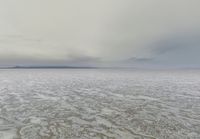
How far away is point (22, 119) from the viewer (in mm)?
9211

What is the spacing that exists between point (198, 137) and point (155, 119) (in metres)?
2.71

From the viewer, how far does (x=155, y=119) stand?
9.49 m

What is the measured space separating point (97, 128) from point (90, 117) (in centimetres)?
187

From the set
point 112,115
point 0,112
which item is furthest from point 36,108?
point 112,115

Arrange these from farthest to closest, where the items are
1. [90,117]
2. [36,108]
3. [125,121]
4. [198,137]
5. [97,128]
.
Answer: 1. [36,108]
2. [90,117]
3. [125,121]
4. [97,128]
5. [198,137]

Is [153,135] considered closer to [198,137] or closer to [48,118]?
[198,137]

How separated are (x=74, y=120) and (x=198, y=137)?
649cm

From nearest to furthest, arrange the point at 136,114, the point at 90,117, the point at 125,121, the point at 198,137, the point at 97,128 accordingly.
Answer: the point at 198,137
the point at 97,128
the point at 125,121
the point at 90,117
the point at 136,114

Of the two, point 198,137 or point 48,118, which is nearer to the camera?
point 198,137

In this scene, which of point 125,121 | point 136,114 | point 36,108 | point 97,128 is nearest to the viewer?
point 97,128

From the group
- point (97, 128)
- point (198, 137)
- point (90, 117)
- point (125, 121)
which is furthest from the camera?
point (90, 117)

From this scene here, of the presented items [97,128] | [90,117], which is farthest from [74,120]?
[97,128]

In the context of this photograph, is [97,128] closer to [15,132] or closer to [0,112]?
[15,132]

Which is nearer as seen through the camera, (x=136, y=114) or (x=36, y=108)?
(x=136, y=114)
